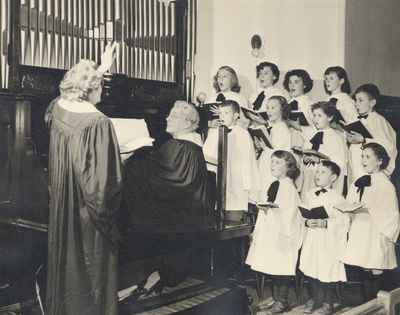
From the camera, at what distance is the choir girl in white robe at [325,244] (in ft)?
16.3

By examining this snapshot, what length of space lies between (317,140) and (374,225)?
0.99 m

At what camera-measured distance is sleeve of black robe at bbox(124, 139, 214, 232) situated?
4812 millimetres

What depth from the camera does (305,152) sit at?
529 cm

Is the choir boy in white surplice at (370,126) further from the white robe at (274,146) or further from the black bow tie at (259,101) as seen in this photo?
the black bow tie at (259,101)

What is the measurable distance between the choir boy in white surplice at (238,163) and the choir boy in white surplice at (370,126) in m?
1.04

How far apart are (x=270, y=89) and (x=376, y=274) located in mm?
2398

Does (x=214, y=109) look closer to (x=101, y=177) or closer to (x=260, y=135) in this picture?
(x=260, y=135)

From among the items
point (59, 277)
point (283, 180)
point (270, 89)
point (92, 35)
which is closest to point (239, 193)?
point (283, 180)

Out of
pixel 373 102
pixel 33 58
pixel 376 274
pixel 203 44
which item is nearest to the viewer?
pixel 33 58

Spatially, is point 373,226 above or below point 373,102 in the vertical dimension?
below

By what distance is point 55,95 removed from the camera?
488 cm

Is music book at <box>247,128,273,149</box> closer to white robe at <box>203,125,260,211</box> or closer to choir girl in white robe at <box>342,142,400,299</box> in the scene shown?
white robe at <box>203,125,260,211</box>

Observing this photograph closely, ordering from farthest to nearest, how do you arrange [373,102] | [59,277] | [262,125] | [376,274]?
[262,125] → [373,102] → [376,274] → [59,277]

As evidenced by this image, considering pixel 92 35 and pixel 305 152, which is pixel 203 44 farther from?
pixel 305 152
